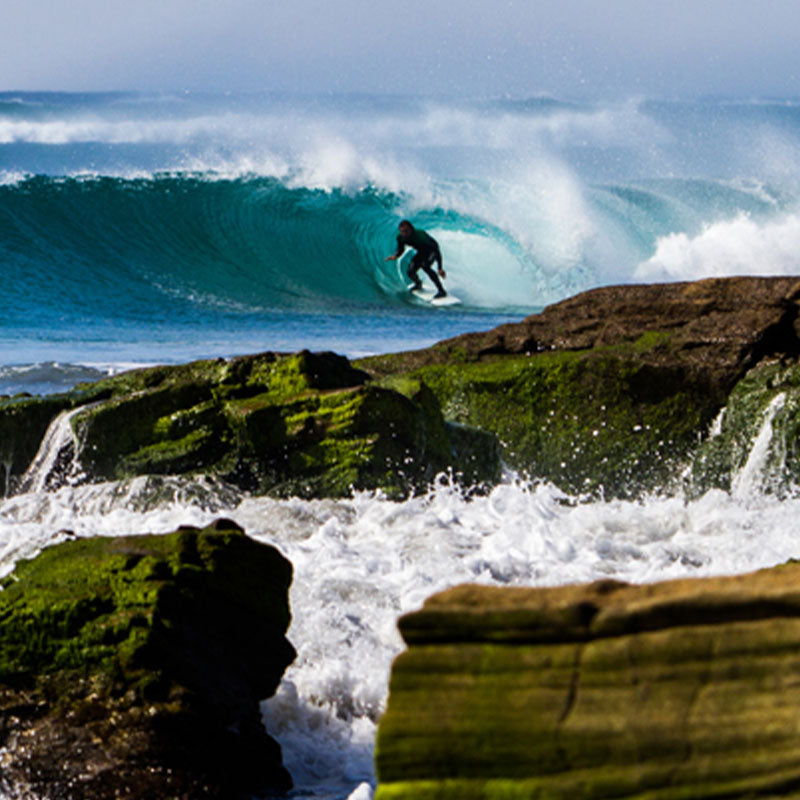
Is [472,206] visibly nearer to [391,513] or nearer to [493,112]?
[493,112]

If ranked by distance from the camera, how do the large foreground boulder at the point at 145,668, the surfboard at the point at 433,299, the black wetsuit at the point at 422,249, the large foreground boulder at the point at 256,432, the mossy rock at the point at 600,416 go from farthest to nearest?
1. the surfboard at the point at 433,299
2. the black wetsuit at the point at 422,249
3. the mossy rock at the point at 600,416
4. the large foreground boulder at the point at 256,432
5. the large foreground boulder at the point at 145,668

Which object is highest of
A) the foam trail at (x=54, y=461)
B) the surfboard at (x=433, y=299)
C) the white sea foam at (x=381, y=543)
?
the surfboard at (x=433, y=299)

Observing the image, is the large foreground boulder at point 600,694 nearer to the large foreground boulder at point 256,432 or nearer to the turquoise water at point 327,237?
the large foreground boulder at point 256,432

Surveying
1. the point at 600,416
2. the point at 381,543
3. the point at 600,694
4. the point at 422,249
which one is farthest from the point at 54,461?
the point at 422,249

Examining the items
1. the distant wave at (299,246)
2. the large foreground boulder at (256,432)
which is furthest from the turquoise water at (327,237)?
the large foreground boulder at (256,432)

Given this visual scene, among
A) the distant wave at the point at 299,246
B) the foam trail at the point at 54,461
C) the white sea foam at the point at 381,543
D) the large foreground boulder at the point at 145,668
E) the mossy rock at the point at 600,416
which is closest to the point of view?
the large foreground boulder at the point at 145,668

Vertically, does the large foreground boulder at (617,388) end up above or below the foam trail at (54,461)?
above

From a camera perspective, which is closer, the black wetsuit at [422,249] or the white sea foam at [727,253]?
the black wetsuit at [422,249]

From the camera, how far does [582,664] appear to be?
2.09m

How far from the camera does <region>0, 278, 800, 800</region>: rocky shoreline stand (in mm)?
2061

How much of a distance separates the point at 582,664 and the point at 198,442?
5819 millimetres

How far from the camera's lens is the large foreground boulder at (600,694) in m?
A: 2.02

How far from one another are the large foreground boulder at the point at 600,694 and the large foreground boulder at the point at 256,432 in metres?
5.13

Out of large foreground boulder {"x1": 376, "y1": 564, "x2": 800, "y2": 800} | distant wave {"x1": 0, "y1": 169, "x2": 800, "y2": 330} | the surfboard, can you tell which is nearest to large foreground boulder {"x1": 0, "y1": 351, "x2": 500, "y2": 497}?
large foreground boulder {"x1": 376, "y1": 564, "x2": 800, "y2": 800}
